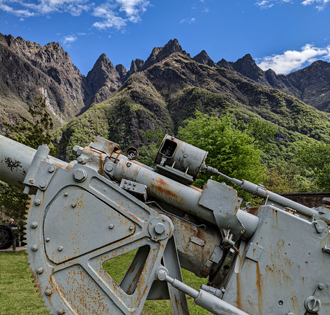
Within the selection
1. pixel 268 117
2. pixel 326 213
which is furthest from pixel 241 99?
pixel 326 213

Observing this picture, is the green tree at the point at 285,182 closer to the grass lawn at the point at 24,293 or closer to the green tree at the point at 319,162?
the green tree at the point at 319,162

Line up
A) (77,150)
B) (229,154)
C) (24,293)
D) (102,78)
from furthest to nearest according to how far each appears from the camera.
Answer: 1. (102,78)
2. (229,154)
3. (24,293)
4. (77,150)

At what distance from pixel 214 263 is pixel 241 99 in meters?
117

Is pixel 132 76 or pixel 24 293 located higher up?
pixel 132 76

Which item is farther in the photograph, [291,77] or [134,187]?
[291,77]

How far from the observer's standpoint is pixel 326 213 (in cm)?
337

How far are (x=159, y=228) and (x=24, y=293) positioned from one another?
538 centimetres

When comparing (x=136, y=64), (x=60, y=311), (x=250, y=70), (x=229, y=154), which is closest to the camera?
(x=60, y=311)

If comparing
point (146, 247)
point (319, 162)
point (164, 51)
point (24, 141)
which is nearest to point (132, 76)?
point (164, 51)

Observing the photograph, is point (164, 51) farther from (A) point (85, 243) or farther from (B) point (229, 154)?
(A) point (85, 243)

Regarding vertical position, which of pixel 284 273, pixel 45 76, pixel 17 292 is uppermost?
pixel 45 76

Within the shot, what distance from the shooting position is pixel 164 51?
17250 cm

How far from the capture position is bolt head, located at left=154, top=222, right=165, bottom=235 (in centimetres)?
300

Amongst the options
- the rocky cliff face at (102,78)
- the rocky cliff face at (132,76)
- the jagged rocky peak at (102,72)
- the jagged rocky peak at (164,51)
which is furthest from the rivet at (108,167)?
the jagged rocky peak at (102,72)
